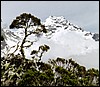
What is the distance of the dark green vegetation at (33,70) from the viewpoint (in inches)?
958

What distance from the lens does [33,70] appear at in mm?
36812

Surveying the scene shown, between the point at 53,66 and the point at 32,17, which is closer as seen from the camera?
the point at 32,17

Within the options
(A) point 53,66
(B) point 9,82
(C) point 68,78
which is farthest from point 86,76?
(B) point 9,82

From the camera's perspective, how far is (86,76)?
49969 millimetres

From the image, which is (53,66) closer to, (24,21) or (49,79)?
(49,79)

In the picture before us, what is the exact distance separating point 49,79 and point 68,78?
283 cm

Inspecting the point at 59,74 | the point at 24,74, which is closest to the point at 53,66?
the point at 59,74

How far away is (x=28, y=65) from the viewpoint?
3694 centimetres

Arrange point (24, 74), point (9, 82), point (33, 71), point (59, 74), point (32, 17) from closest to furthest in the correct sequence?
point (32, 17) → point (9, 82) → point (24, 74) → point (33, 71) → point (59, 74)

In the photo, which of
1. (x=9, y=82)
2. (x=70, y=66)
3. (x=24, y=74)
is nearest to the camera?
(x=9, y=82)

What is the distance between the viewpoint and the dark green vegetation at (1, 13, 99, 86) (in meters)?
24.3

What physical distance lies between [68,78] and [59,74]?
3095 mm

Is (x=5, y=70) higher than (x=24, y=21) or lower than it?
lower

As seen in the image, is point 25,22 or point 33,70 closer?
point 25,22
